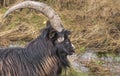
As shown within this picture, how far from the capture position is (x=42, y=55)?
18.9ft

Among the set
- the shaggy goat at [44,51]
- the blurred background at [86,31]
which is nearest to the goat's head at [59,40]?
the shaggy goat at [44,51]

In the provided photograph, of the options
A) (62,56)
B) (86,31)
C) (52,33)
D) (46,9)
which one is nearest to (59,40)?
(52,33)

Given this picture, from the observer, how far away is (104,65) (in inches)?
364

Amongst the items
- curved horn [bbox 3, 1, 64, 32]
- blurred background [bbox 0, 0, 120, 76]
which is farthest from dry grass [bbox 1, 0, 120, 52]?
curved horn [bbox 3, 1, 64, 32]

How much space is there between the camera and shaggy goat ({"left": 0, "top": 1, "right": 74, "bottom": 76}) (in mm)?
5672

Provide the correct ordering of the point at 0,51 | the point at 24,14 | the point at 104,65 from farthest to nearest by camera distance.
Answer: the point at 24,14, the point at 104,65, the point at 0,51

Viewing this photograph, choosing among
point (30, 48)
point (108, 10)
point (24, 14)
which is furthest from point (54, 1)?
point (30, 48)

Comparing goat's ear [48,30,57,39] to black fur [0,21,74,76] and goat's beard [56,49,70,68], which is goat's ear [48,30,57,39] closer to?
black fur [0,21,74,76]

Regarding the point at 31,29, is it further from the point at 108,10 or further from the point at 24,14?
the point at 108,10

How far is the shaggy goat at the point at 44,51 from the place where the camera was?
18.6 feet

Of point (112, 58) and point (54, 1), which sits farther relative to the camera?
point (54, 1)

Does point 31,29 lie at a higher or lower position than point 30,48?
lower

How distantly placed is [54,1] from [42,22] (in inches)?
42.5

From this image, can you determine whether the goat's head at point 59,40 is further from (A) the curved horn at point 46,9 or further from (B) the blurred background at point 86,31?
(B) the blurred background at point 86,31
